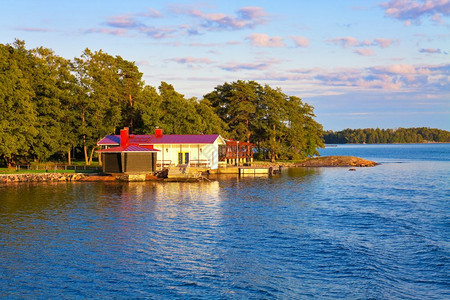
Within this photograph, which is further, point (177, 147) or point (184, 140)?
point (184, 140)

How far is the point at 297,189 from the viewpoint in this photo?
49.2 m

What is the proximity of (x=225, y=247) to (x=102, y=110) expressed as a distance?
5368 cm

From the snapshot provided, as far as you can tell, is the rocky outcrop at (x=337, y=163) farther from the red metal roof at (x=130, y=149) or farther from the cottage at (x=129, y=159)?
the red metal roof at (x=130, y=149)

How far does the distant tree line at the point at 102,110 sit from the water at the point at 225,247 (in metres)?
21.5

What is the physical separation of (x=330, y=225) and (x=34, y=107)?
5117 cm

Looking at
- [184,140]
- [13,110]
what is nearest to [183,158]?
[184,140]

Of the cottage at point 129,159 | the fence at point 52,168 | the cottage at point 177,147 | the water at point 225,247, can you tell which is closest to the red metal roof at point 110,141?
the cottage at point 177,147

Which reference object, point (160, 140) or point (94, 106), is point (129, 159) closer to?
point (160, 140)

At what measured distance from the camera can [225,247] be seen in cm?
2294

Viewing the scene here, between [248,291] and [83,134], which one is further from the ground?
[83,134]

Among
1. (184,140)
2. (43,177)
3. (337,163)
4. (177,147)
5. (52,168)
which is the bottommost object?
(43,177)

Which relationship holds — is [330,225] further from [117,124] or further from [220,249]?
[117,124]

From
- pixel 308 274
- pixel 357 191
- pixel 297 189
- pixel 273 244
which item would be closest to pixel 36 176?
pixel 297 189

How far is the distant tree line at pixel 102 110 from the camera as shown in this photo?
58.9m
